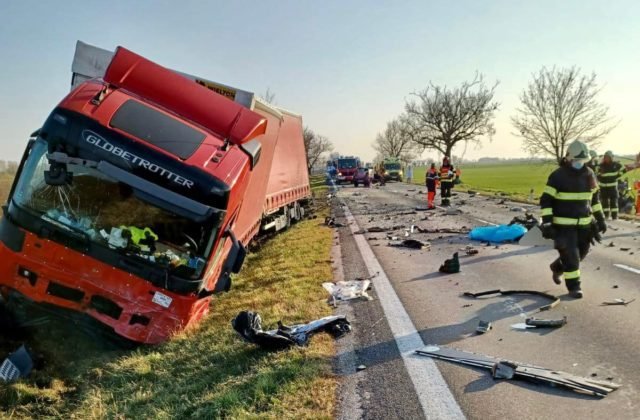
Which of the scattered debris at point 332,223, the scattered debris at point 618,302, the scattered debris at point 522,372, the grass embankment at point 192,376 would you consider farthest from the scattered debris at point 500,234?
the scattered debris at point 522,372

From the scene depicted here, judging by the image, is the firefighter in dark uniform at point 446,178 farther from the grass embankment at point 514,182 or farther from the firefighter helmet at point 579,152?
the firefighter helmet at point 579,152

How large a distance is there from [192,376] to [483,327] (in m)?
2.64

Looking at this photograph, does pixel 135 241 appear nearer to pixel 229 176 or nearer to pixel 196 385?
pixel 229 176

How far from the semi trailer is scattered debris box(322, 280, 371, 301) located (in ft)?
4.94

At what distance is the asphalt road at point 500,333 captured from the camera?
316cm

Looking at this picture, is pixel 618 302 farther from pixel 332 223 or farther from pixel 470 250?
pixel 332 223

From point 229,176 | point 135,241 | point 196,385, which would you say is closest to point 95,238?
point 135,241

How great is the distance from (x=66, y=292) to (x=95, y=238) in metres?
0.55

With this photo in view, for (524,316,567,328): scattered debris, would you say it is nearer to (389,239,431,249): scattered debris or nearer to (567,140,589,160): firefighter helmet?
(567,140,589,160): firefighter helmet

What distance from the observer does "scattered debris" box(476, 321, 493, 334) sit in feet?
14.9

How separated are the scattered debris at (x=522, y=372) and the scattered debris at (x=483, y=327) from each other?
0.59 metres

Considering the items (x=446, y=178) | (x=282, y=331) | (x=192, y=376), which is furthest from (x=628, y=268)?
(x=446, y=178)

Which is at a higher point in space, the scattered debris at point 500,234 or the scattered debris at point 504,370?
the scattered debris at point 500,234

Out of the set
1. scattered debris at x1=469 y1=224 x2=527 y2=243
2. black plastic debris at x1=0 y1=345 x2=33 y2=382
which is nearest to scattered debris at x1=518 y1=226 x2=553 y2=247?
scattered debris at x1=469 y1=224 x2=527 y2=243
